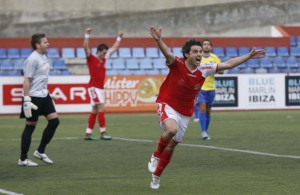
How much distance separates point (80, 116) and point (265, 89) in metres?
7.90

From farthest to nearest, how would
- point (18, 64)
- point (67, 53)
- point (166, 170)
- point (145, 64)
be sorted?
point (145, 64), point (67, 53), point (18, 64), point (166, 170)

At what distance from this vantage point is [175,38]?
1501 inches

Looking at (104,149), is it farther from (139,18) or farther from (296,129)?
(139,18)

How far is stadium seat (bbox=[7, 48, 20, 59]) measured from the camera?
3531 centimetres

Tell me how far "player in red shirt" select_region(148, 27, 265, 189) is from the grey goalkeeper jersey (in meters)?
3.11

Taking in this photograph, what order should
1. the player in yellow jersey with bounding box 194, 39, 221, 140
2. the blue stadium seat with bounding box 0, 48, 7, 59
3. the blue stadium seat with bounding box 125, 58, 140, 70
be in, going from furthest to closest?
the blue stadium seat with bounding box 125, 58, 140, 70 < the blue stadium seat with bounding box 0, 48, 7, 59 < the player in yellow jersey with bounding box 194, 39, 221, 140

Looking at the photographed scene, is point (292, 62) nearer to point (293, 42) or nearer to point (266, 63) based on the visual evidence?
point (266, 63)

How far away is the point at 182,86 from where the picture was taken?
37.1 feet

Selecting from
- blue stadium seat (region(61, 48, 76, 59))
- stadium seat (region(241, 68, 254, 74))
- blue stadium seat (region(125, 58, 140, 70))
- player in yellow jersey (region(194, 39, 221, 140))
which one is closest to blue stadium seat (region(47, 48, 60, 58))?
blue stadium seat (region(61, 48, 76, 59))

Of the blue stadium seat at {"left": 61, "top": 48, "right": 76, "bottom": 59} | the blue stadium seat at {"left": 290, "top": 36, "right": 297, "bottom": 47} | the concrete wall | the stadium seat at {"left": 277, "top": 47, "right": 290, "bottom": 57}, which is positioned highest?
the concrete wall

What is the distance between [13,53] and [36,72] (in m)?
22.0

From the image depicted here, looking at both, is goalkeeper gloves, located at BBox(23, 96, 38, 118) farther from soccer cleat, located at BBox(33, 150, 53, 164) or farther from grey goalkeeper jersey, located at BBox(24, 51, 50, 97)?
soccer cleat, located at BBox(33, 150, 53, 164)

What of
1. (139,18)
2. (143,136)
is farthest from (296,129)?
(139,18)

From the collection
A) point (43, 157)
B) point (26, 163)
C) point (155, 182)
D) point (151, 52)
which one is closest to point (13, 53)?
point (151, 52)
